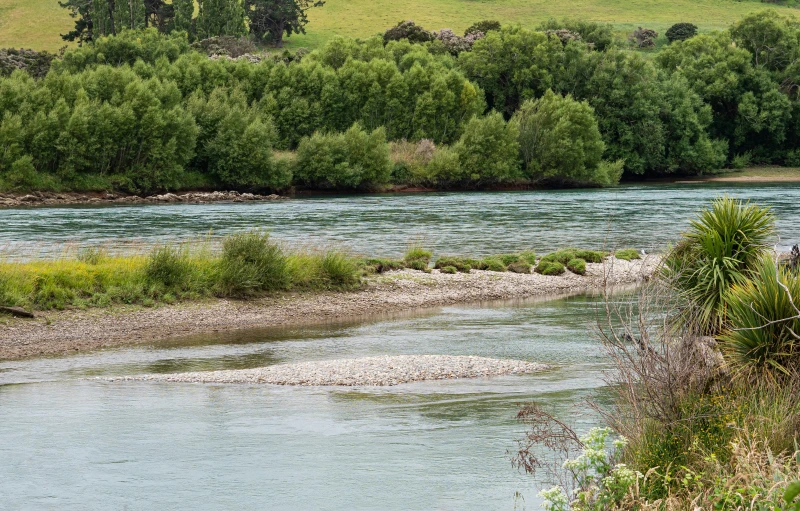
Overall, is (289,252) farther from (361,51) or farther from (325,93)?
(361,51)

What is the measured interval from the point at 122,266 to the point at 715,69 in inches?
4245

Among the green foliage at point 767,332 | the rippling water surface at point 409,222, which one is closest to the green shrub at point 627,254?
the rippling water surface at point 409,222

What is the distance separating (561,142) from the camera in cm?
10550

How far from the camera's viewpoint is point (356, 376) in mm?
21203

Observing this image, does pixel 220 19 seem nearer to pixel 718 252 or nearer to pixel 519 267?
pixel 519 267

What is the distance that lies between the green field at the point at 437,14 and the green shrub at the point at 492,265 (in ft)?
384

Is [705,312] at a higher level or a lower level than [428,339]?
higher

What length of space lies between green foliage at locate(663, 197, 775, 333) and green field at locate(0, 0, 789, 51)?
449 feet

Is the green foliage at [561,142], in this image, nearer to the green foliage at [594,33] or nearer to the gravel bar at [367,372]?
the green foliage at [594,33]

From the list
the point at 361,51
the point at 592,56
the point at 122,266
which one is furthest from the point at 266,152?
the point at 122,266

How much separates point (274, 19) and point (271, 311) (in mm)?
131886

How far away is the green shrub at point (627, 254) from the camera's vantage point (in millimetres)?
43028

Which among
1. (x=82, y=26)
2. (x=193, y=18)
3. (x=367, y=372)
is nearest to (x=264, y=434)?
(x=367, y=372)

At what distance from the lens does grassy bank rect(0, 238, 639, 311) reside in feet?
92.0
